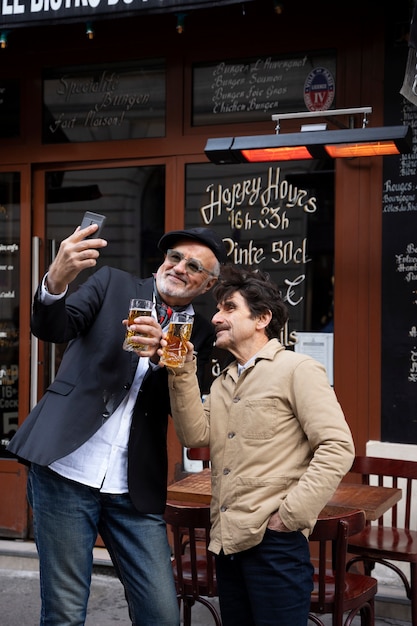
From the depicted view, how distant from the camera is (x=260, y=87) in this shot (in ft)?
17.4

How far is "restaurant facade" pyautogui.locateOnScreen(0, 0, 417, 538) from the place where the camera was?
16.0 ft

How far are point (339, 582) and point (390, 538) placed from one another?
1157 millimetres

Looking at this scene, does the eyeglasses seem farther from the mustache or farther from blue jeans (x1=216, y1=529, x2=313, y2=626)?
blue jeans (x1=216, y1=529, x2=313, y2=626)

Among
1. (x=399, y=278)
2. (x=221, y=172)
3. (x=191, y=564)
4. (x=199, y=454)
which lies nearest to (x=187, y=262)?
(x=191, y=564)

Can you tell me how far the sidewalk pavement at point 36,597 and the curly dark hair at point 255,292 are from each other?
2214mm

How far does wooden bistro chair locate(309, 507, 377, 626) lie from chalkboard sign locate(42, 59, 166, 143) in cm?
309

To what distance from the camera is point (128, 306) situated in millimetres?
3000

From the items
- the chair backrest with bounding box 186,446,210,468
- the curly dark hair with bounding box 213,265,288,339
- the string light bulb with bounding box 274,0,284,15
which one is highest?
the string light bulb with bounding box 274,0,284,15

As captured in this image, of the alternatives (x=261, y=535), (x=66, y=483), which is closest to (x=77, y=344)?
(x=66, y=483)

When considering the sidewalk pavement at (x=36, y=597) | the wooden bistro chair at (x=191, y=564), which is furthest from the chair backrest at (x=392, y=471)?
the wooden bistro chair at (x=191, y=564)

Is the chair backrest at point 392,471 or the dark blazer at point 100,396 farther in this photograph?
the chair backrest at point 392,471

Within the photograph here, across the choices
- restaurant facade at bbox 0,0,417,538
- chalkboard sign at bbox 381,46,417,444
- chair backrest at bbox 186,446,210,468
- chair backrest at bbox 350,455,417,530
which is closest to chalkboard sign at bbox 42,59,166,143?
restaurant facade at bbox 0,0,417,538

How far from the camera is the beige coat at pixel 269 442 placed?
8.96 feet

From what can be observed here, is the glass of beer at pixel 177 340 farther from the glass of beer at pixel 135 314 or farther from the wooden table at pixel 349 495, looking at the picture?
the wooden table at pixel 349 495
